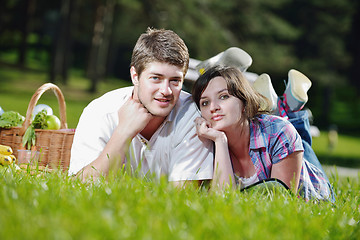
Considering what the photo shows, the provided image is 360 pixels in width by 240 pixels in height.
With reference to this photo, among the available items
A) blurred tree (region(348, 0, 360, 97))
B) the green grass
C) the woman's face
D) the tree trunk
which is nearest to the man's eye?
the woman's face

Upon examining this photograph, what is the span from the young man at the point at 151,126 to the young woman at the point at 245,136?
151 millimetres

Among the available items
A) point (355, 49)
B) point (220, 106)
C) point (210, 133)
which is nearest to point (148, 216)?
point (210, 133)

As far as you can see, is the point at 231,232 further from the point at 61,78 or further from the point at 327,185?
the point at 61,78

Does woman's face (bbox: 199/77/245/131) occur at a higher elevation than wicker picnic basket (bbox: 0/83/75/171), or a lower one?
higher

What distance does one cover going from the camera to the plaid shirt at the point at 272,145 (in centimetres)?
370

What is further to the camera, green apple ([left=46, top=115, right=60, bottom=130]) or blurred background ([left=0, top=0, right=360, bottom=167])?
blurred background ([left=0, top=0, right=360, bottom=167])

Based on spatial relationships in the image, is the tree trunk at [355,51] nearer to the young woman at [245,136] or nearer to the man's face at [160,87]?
the young woman at [245,136]

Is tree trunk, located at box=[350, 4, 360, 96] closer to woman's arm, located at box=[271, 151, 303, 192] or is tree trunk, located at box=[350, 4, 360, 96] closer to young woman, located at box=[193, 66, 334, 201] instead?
young woman, located at box=[193, 66, 334, 201]

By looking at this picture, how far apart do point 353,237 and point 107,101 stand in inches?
90.6

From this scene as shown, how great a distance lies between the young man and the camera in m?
3.53

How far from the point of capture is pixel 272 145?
148 inches

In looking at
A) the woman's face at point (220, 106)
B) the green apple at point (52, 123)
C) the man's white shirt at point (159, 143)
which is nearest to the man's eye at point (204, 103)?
the woman's face at point (220, 106)

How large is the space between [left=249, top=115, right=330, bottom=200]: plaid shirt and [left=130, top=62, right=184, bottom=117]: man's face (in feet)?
2.50

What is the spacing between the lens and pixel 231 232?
2086 mm
